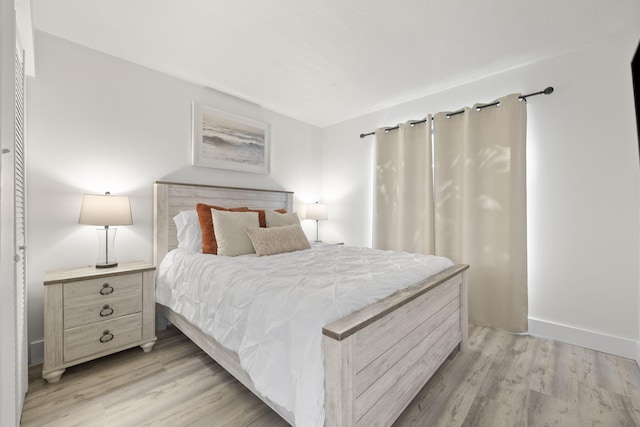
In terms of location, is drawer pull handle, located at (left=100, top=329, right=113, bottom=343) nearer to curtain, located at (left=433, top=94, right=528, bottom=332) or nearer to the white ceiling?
the white ceiling

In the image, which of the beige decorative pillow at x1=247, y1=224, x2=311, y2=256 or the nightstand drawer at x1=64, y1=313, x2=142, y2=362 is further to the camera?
the beige decorative pillow at x1=247, y1=224, x2=311, y2=256

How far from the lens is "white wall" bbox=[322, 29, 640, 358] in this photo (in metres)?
2.15

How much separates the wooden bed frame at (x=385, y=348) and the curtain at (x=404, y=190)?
110 cm

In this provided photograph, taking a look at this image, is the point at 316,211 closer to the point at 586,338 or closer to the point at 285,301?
the point at 285,301

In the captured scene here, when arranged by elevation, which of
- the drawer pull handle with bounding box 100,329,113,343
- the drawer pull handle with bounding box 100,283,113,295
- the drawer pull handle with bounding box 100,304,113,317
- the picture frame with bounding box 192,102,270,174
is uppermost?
the picture frame with bounding box 192,102,270,174

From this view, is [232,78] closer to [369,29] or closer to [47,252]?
[369,29]

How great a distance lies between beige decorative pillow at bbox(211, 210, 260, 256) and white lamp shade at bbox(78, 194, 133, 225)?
673mm

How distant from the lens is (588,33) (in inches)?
85.0

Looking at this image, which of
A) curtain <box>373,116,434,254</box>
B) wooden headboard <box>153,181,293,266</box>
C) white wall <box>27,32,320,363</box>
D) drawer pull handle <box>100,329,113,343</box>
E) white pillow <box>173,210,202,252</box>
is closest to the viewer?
drawer pull handle <box>100,329,113,343</box>

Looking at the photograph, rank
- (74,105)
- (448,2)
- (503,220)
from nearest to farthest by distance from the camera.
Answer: (448,2)
(74,105)
(503,220)

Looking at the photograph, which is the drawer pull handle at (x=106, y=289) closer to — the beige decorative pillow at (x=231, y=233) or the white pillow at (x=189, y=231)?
the white pillow at (x=189, y=231)

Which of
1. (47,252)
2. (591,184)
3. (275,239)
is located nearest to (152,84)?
(47,252)

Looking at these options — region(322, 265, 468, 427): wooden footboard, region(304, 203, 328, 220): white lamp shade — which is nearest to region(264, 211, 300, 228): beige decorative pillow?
region(304, 203, 328, 220): white lamp shade

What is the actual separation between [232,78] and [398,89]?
1.81 metres
